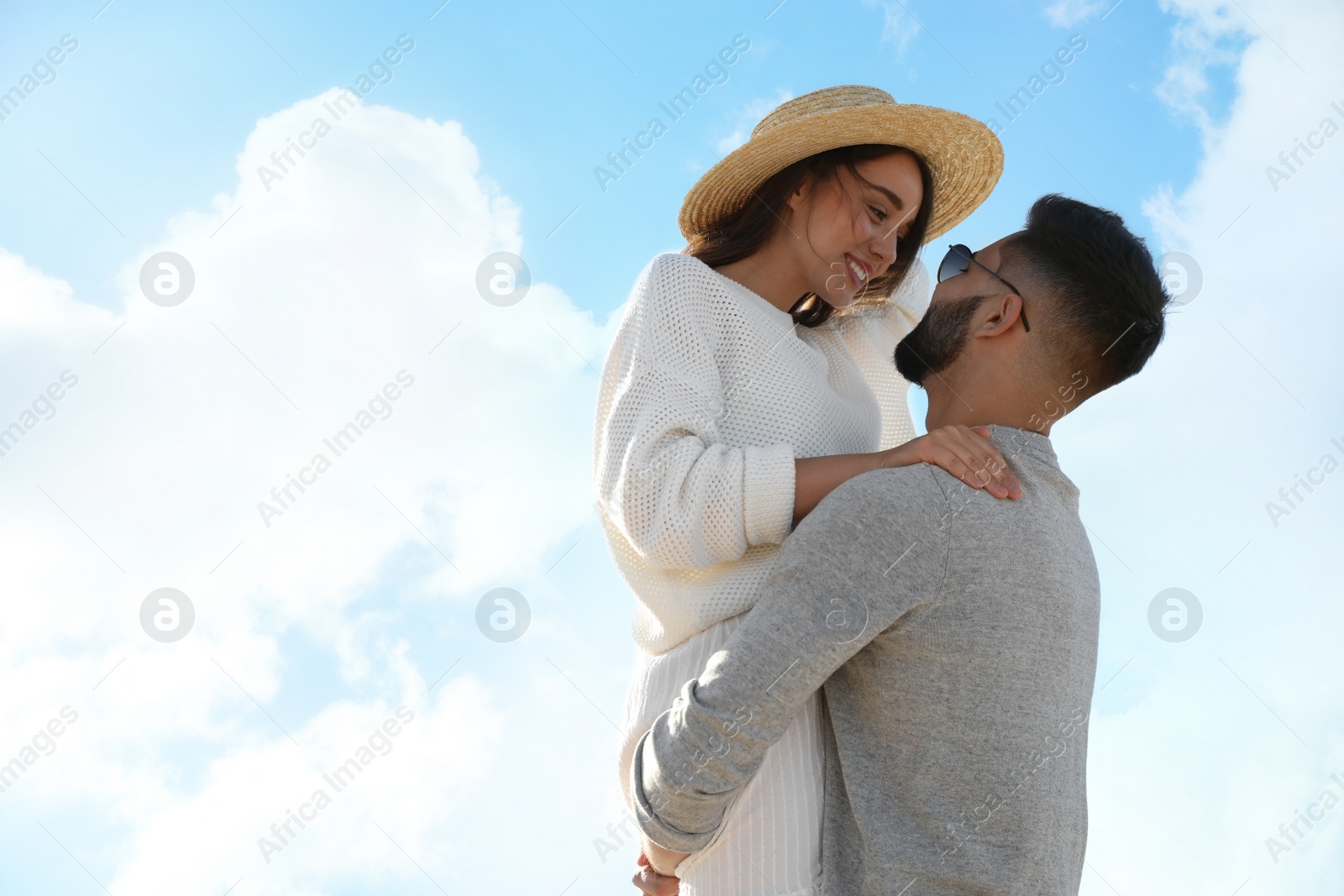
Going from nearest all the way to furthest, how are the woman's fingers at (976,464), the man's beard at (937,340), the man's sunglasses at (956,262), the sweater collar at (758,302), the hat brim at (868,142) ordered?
the woman's fingers at (976,464) < the man's beard at (937,340) < the man's sunglasses at (956,262) < the sweater collar at (758,302) < the hat brim at (868,142)

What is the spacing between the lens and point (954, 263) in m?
2.88

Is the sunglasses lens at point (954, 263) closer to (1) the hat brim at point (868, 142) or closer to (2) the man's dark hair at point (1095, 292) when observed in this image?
(2) the man's dark hair at point (1095, 292)

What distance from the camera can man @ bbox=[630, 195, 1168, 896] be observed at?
81.7 inches

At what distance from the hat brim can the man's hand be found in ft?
6.40

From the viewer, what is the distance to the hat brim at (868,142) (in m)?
3.14

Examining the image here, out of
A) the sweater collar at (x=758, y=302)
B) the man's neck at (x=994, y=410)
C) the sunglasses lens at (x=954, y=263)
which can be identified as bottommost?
the sweater collar at (x=758, y=302)

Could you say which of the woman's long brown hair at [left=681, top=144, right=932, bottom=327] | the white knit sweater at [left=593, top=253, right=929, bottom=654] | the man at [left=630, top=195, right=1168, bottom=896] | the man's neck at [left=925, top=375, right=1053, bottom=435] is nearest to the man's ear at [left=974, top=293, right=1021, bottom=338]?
the man's neck at [left=925, top=375, right=1053, bottom=435]

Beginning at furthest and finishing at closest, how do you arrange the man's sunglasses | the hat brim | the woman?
the hat brim
the man's sunglasses
the woman

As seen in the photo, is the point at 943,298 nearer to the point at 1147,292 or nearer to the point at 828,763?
the point at 1147,292

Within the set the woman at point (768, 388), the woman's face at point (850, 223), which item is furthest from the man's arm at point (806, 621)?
the woman's face at point (850, 223)

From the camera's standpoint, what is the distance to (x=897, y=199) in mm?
3256

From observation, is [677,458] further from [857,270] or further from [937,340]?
[857,270]

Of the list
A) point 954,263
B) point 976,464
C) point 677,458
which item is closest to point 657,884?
point 677,458

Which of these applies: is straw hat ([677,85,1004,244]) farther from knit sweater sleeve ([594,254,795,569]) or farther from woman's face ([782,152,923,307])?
knit sweater sleeve ([594,254,795,569])
